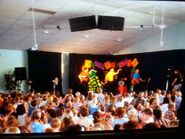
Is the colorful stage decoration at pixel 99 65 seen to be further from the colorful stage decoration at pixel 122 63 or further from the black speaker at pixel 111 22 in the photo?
the black speaker at pixel 111 22

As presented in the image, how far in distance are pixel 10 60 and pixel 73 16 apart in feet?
10.9

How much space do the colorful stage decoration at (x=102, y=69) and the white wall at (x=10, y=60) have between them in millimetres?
3252

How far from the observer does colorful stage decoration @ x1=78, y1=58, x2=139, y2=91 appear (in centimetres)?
1339

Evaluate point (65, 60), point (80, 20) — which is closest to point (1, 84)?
point (65, 60)

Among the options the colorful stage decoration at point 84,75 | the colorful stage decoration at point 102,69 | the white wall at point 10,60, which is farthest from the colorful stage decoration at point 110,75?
the white wall at point 10,60

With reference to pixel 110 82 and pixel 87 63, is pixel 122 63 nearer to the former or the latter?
pixel 110 82

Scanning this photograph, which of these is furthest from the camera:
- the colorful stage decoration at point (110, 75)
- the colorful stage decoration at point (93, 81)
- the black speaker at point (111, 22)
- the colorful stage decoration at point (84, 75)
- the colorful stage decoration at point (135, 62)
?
the colorful stage decoration at point (110, 75)

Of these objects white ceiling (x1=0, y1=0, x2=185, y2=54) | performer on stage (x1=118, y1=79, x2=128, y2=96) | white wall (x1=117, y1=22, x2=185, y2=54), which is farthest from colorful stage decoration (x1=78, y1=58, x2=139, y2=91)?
white ceiling (x1=0, y1=0, x2=185, y2=54)

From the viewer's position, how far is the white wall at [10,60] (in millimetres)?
10389

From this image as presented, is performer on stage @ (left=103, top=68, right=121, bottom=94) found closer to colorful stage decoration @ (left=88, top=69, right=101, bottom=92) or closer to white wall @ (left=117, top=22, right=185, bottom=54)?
colorful stage decoration @ (left=88, top=69, right=101, bottom=92)

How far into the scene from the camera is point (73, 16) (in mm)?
8930

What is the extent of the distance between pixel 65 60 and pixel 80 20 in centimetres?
580

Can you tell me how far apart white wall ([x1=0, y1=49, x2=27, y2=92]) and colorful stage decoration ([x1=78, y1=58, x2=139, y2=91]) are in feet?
10.7

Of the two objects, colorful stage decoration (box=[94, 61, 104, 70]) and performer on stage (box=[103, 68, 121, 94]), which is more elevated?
colorful stage decoration (box=[94, 61, 104, 70])
